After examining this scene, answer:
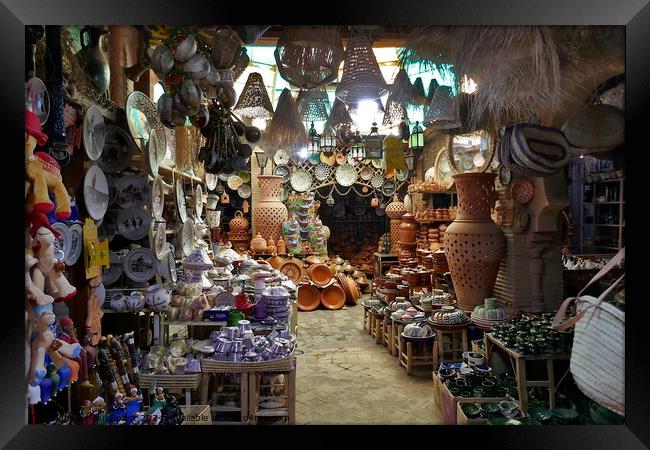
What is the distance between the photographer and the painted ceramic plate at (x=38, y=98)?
1286 millimetres

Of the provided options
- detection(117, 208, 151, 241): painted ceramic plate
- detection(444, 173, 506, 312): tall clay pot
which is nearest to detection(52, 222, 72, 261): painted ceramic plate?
detection(117, 208, 151, 241): painted ceramic plate

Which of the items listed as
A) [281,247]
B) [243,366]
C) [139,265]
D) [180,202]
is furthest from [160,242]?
[281,247]

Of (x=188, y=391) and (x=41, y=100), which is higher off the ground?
(x=41, y=100)

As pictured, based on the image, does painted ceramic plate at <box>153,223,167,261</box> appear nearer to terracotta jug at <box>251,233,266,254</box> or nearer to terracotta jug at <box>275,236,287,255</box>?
terracotta jug at <box>251,233,266,254</box>

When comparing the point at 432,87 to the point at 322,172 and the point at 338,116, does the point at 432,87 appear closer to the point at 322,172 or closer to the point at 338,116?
the point at 338,116

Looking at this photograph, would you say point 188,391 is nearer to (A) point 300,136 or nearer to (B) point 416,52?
(A) point 300,136

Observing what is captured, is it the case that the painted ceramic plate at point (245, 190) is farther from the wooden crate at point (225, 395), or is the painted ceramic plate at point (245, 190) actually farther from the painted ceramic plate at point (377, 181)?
the wooden crate at point (225, 395)

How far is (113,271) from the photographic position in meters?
2.96

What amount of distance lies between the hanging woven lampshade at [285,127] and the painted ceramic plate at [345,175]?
541 cm

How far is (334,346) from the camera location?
16.3ft

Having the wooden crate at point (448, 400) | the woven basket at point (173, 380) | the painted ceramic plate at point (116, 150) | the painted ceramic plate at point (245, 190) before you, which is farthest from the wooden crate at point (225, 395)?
the painted ceramic plate at point (245, 190)

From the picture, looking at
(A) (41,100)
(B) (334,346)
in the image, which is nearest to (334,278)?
(B) (334,346)

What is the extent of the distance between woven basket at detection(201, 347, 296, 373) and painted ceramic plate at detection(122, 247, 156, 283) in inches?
32.1

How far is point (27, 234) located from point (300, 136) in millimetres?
1774
